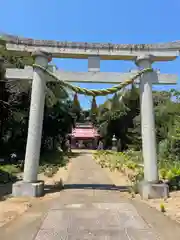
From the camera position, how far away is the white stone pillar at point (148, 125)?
680cm

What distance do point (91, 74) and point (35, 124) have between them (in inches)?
91.1

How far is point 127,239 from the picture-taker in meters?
3.60

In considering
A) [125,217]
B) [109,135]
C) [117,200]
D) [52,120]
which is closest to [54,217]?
[125,217]

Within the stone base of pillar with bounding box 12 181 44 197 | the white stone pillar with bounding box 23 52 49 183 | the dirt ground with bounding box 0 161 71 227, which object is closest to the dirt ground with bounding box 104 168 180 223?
the dirt ground with bounding box 0 161 71 227

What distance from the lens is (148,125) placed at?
22.8 feet

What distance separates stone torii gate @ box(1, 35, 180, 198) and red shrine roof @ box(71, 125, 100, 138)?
35294mm

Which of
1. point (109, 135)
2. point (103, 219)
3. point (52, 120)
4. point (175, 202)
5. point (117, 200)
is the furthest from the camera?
point (109, 135)

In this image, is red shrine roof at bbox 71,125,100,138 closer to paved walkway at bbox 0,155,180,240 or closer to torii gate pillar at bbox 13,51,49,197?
torii gate pillar at bbox 13,51,49,197

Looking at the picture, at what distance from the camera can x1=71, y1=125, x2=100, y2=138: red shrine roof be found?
43875mm

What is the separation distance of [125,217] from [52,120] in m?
19.7

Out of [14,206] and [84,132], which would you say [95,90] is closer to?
[14,206]

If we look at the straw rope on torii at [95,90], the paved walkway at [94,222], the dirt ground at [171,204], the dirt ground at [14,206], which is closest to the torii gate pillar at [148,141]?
the dirt ground at [171,204]

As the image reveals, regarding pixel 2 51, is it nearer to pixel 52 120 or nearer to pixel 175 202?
pixel 52 120

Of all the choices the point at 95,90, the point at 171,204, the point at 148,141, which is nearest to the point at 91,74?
the point at 95,90
